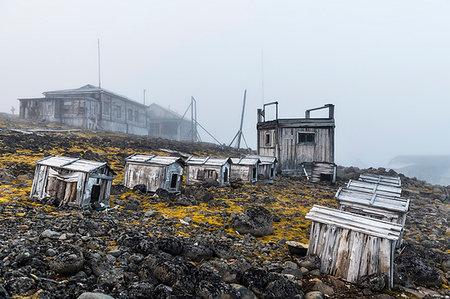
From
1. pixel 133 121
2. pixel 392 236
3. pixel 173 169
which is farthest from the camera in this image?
pixel 133 121

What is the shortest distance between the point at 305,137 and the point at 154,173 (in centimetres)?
1442

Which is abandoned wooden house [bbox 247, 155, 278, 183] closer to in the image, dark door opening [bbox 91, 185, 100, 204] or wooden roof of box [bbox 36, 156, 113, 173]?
dark door opening [bbox 91, 185, 100, 204]

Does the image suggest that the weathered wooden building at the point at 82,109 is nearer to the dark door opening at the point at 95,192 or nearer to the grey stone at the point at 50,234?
the dark door opening at the point at 95,192

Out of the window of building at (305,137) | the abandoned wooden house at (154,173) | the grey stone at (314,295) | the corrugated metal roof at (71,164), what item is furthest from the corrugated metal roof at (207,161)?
the grey stone at (314,295)

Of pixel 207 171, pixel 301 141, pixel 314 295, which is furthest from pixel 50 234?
pixel 301 141

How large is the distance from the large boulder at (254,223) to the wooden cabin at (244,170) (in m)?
8.39

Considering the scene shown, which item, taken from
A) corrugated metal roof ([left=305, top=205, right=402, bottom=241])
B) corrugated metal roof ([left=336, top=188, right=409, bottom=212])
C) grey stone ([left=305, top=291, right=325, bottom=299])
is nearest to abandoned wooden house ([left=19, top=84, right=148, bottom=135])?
corrugated metal roof ([left=336, top=188, right=409, bottom=212])

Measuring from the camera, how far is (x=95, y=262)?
5.27m

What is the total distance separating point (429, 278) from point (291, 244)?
3.20m

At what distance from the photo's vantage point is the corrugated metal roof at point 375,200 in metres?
8.58

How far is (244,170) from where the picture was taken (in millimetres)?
17906

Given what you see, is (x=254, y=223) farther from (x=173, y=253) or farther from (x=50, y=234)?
(x=50, y=234)

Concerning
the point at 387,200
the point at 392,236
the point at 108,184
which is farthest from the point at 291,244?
the point at 108,184

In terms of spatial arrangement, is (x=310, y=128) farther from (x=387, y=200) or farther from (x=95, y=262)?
(x=95, y=262)
